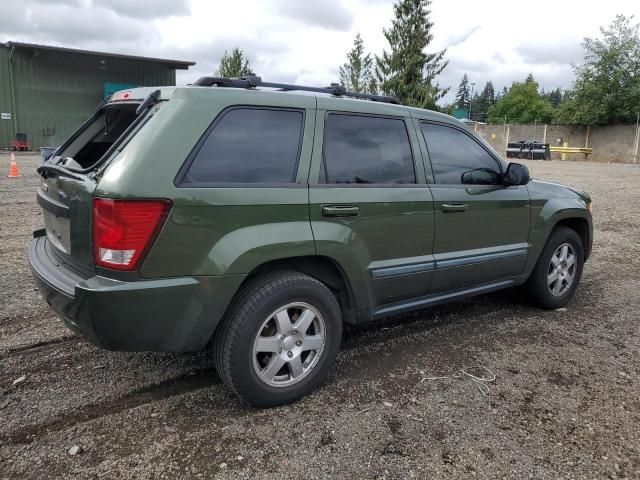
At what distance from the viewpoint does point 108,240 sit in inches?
96.6

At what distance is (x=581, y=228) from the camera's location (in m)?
4.96

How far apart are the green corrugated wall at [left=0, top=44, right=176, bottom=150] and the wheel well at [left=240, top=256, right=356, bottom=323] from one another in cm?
3088

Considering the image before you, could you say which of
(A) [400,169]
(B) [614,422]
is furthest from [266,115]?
(B) [614,422]

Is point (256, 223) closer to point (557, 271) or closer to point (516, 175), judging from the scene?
point (516, 175)

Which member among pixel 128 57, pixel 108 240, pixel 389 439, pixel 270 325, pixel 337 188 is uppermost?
pixel 128 57

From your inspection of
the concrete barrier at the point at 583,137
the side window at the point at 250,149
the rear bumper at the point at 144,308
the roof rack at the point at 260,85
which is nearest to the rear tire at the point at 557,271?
the roof rack at the point at 260,85

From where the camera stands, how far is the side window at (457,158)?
12.1 feet

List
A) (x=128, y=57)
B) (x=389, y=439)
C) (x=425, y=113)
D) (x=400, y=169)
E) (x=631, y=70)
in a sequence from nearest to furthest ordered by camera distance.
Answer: (x=389, y=439)
(x=400, y=169)
(x=425, y=113)
(x=128, y=57)
(x=631, y=70)

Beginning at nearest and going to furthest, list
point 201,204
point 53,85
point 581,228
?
point 201,204, point 581,228, point 53,85

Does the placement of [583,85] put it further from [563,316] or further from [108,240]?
[108,240]

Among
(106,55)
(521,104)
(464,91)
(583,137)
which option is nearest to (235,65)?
(106,55)

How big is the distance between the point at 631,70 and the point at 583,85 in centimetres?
340

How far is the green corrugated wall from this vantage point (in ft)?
94.5

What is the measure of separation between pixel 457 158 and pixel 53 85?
3235 cm
